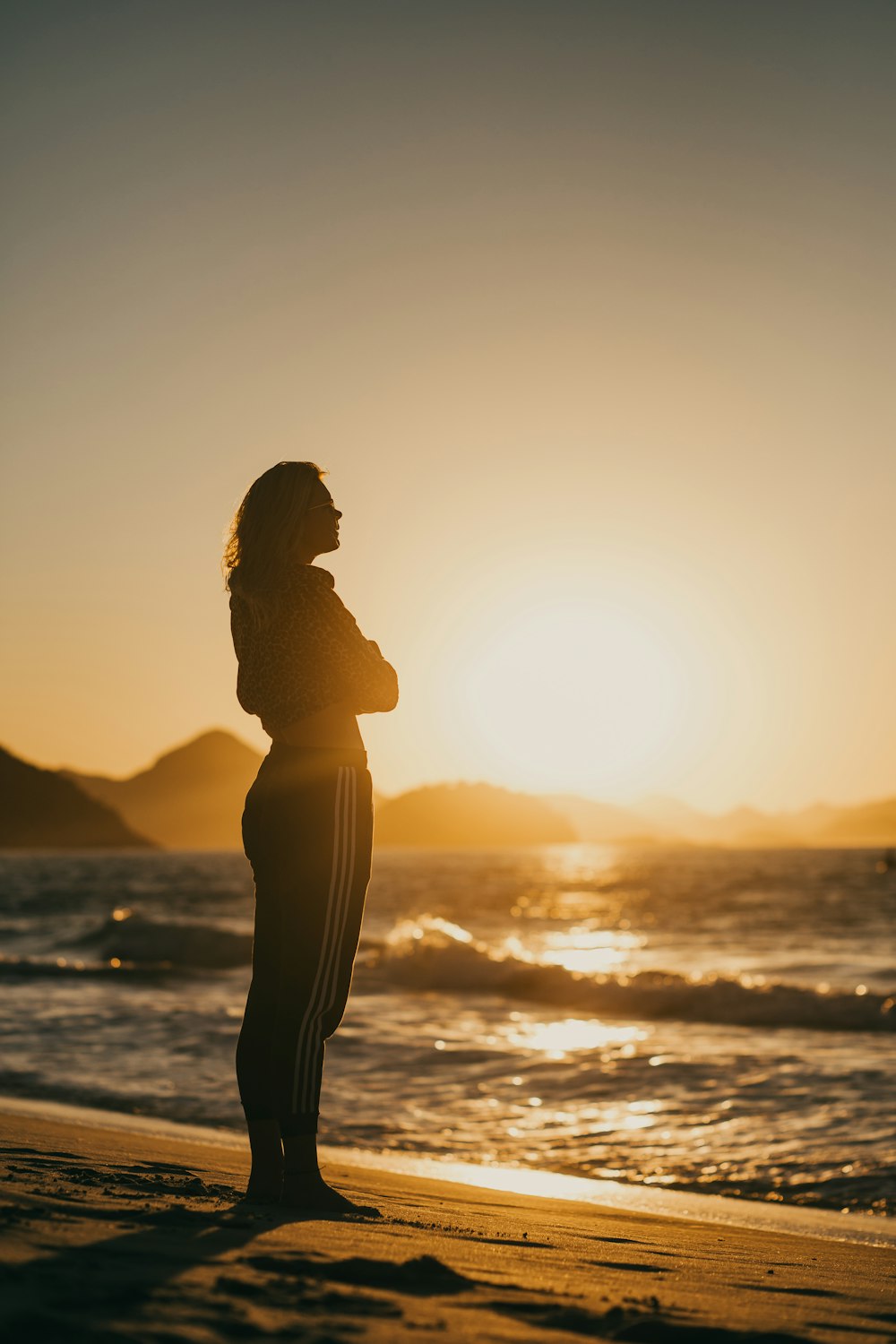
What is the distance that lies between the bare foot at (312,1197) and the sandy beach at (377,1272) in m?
0.11

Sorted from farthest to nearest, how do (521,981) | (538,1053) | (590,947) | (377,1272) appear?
(590,947)
(521,981)
(538,1053)
(377,1272)

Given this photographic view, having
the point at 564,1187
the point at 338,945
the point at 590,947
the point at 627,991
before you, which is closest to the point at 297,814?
the point at 338,945

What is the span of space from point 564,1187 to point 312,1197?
2572mm

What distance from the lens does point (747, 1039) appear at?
1006 centimetres

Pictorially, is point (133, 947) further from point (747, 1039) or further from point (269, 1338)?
point (269, 1338)

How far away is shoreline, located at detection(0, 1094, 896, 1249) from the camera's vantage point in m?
4.62

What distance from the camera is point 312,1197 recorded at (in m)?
3.09

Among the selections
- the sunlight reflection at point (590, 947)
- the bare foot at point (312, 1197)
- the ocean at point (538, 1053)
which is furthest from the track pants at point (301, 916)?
the sunlight reflection at point (590, 947)

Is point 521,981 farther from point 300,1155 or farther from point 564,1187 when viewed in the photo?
point 300,1155

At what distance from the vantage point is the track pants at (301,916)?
10.4ft

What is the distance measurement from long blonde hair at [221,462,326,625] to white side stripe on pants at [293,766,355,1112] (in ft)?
2.00

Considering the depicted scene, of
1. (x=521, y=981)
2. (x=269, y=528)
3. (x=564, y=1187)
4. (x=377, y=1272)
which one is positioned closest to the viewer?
(x=377, y=1272)

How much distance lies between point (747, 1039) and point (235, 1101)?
15.7ft

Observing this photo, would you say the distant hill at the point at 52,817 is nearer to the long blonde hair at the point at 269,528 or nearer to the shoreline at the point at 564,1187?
the shoreline at the point at 564,1187
